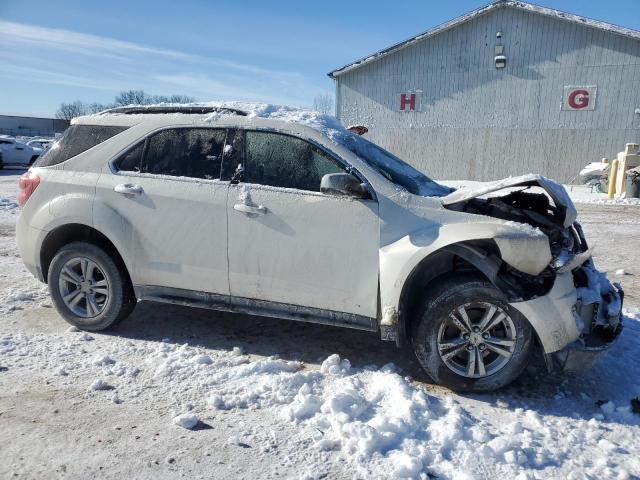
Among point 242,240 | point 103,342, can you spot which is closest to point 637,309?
point 242,240

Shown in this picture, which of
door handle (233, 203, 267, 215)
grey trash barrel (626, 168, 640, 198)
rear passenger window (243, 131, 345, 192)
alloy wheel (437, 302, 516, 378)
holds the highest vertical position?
rear passenger window (243, 131, 345, 192)

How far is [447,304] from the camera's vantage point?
11.0ft

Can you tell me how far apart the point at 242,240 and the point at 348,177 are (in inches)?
36.4

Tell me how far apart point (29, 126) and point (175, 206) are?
69.3 m

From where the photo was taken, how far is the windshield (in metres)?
3.77

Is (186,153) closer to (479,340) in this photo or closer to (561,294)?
(479,340)

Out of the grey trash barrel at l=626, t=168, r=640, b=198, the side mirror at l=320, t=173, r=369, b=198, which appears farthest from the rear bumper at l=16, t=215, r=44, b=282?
the grey trash barrel at l=626, t=168, r=640, b=198

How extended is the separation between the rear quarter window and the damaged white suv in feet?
0.04

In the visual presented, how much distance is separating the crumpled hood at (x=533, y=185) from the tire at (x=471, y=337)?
0.57m

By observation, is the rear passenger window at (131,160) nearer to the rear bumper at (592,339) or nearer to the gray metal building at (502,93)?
the rear bumper at (592,339)

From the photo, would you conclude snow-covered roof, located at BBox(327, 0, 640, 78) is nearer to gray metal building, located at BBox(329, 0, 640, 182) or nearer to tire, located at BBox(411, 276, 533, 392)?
gray metal building, located at BBox(329, 0, 640, 182)

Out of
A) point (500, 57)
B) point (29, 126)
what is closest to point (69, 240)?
point (500, 57)

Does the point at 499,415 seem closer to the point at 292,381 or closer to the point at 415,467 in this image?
the point at 415,467

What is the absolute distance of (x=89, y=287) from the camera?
4234 millimetres
